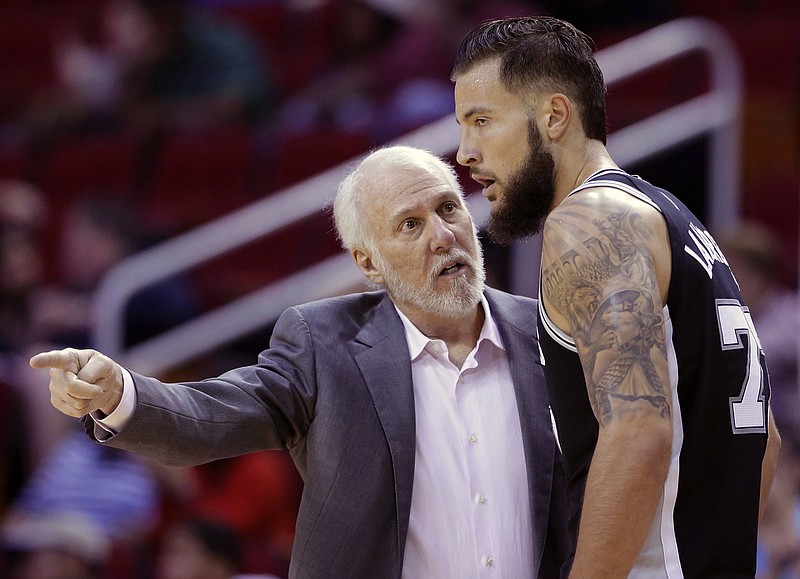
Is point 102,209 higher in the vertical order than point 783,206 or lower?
higher

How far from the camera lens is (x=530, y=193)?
8.96 ft

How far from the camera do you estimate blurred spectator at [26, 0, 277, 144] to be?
793cm

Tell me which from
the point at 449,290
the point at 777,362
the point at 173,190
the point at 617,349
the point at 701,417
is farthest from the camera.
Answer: the point at 173,190

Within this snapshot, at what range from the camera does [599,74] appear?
2.81 metres

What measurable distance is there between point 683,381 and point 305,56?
22.0 feet

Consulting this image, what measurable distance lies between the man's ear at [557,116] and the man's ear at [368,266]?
0.71 meters

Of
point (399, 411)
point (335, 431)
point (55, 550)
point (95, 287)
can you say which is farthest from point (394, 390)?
point (95, 287)

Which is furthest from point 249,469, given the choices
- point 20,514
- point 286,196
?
point 286,196

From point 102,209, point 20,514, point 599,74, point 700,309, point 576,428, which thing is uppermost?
point 599,74

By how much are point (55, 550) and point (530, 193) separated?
3034 millimetres

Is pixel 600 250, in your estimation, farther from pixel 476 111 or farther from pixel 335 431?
pixel 335 431

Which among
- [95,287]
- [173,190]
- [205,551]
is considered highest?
[173,190]

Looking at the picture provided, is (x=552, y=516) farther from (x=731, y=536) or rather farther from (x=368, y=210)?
(x=368, y=210)

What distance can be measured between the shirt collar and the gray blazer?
37mm
